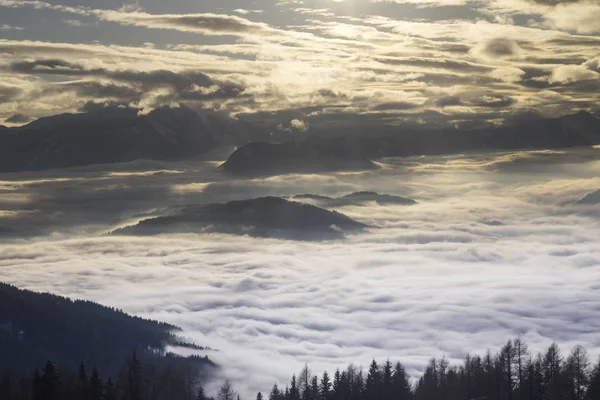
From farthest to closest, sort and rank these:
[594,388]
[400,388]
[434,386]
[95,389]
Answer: [434,386] → [400,388] → [594,388] → [95,389]

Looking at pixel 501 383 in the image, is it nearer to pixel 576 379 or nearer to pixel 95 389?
pixel 576 379

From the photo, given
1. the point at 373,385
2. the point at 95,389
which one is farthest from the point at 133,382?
the point at 373,385

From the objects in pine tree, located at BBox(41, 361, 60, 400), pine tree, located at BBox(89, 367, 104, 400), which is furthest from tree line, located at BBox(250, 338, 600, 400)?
pine tree, located at BBox(41, 361, 60, 400)

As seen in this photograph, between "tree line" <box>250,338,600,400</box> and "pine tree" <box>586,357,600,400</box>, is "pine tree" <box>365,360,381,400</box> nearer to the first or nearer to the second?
"tree line" <box>250,338,600,400</box>

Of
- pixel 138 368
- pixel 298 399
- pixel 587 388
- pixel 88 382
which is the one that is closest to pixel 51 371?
pixel 88 382

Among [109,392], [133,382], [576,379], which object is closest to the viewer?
[109,392]

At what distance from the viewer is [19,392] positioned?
179500 millimetres

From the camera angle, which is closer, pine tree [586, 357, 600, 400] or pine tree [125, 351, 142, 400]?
pine tree [586, 357, 600, 400]

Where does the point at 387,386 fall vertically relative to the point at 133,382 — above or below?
above

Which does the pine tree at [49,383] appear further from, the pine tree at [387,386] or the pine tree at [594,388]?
the pine tree at [594,388]

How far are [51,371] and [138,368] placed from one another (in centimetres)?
2159

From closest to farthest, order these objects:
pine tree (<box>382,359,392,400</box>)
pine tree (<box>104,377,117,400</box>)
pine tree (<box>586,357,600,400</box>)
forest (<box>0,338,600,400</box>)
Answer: pine tree (<box>104,377,117,400</box>) → forest (<box>0,338,600,400</box>) → pine tree (<box>586,357,600,400</box>) → pine tree (<box>382,359,392,400</box>)

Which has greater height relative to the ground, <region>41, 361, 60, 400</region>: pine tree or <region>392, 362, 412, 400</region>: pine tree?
<region>392, 362, 412, 400</region>: pine tree

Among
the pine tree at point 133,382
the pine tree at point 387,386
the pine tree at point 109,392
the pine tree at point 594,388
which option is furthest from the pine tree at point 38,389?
the pine tree at point 594,388
